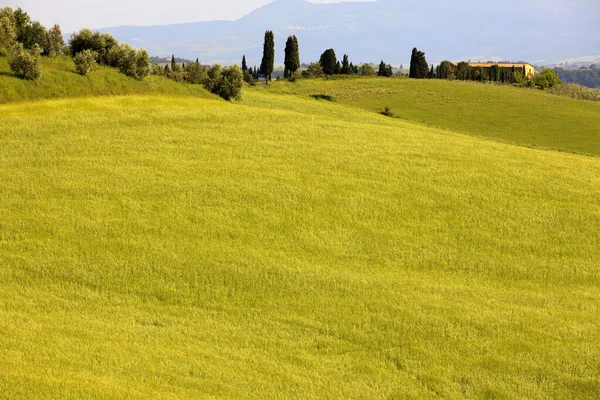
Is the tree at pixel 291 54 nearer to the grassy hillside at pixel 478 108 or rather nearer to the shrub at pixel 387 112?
the grassy hillside at pixel 478 108

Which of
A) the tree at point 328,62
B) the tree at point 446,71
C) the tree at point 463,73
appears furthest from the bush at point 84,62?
the tree at point 463,73

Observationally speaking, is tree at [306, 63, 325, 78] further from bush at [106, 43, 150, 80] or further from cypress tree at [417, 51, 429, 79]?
bush at [106, 43, 150, 80]

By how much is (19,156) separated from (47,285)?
1485 centimetres

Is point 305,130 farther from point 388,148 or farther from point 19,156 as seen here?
point 19,156

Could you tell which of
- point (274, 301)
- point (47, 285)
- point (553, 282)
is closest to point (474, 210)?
point (553, 282)

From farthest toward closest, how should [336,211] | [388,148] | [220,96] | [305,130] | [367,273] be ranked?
[220,96] → [305,130] → [388,148] → [336,211] → [367,273]

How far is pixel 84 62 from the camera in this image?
1863 inches

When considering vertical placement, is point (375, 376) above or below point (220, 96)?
below

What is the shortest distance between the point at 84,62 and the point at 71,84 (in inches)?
108

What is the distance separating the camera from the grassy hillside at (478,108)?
82438 millimetres

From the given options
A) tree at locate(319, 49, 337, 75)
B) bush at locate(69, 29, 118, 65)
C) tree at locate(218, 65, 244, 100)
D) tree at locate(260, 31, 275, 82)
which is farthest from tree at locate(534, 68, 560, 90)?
bush at locate(69, 29, 118, 65)

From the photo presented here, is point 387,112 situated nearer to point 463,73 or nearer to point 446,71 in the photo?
point 446,71

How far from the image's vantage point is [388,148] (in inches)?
1676

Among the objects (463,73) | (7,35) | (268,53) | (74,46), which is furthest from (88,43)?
(463,73)
